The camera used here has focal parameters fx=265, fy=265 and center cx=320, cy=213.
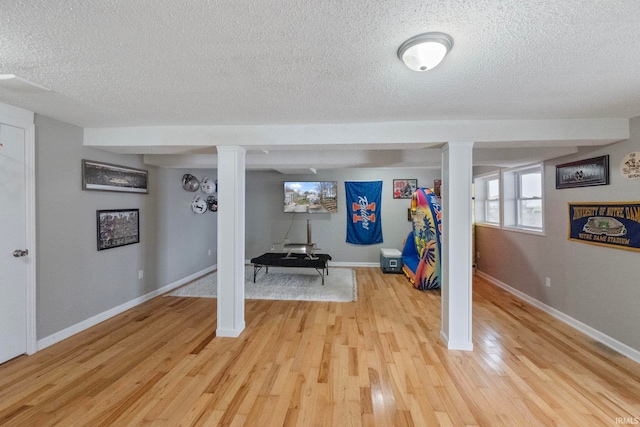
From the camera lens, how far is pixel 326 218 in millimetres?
6320

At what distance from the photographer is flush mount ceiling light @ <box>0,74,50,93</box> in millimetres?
1743

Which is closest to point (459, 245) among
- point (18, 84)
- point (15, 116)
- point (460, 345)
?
point (460, 345)

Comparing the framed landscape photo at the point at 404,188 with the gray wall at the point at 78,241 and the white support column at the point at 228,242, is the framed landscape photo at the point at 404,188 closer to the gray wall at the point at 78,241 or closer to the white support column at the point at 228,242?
the white support column at the point at 228,242

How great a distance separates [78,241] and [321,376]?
9.76 ft

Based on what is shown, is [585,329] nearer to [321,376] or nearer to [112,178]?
[321,376]

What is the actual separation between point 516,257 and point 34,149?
610 cm

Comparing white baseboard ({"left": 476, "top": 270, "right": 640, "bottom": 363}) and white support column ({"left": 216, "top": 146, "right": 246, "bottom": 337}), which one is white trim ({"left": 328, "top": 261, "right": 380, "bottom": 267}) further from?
white support column ({"left": 216, "top": 146, "right": 246, "bottom": 337})

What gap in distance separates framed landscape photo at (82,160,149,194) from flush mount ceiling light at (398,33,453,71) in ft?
11.4

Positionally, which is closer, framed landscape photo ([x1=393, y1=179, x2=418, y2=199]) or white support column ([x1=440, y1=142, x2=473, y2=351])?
Answer: white support column ([x1=440, y1=142, x2=473, y2=351])

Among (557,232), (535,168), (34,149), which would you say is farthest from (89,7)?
(535,168)

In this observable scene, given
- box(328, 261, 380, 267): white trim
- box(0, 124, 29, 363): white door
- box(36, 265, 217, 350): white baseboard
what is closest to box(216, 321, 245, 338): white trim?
box(36, 265, 217, 350): white baseboard

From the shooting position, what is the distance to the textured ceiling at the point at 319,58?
3.84ft

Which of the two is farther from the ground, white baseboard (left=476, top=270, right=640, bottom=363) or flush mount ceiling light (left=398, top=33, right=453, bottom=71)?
flush mount ceiling light (left=398, top=33, right=453, bottom=71)

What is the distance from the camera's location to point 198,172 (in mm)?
5160
